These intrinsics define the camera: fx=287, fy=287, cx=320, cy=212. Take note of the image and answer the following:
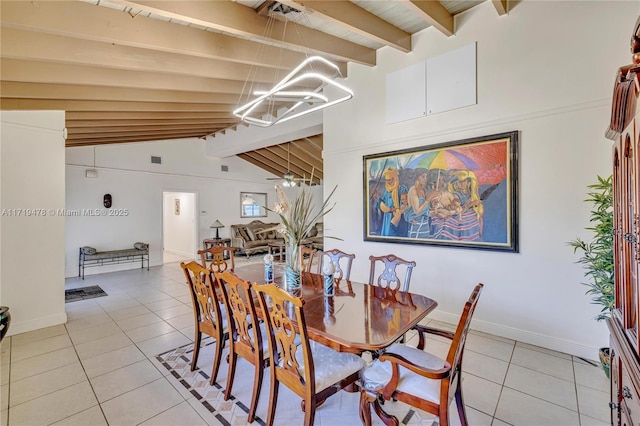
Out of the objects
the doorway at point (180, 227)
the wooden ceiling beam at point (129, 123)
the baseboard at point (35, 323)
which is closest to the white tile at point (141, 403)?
the baseboard at point (35, 323)

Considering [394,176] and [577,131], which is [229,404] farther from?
[577,131]

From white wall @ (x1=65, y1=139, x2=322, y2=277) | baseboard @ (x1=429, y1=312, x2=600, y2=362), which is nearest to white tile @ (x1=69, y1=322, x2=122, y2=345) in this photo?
white wall @ (x1=65, y1=139, x2=322, y2=277)

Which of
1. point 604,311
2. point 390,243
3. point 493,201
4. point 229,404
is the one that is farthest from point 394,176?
point 229,404

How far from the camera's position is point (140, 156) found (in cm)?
720

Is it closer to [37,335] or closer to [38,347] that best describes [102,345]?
[38,347]

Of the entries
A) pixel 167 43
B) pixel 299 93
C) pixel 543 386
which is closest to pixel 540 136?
pixel 543 386

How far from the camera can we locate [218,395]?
2.23 meters

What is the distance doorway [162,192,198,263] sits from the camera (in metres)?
8.50

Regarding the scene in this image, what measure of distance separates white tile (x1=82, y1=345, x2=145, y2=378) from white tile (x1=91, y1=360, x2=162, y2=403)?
9 cm

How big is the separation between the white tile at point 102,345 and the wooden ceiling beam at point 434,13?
4.47 meters

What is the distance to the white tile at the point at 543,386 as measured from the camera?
2.14 meters

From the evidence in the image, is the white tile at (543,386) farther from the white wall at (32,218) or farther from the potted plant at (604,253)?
the white wall at (32,218)

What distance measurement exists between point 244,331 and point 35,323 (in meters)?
3.28

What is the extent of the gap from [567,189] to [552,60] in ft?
4.18
